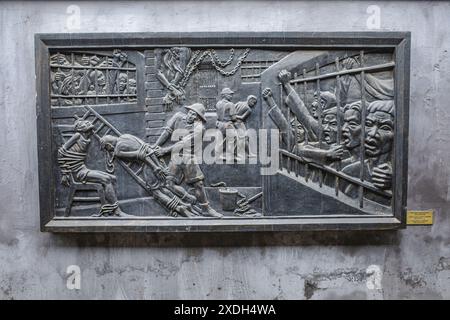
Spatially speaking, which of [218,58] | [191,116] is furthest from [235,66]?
[191,116]

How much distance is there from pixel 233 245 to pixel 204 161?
32.8 inches

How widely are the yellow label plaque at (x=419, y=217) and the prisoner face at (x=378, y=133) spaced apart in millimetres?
661

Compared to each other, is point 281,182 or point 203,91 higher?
point 203,91

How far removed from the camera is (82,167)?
10.8 ft

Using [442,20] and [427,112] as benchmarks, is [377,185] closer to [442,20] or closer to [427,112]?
[427,112]

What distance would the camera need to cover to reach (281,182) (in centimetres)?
331

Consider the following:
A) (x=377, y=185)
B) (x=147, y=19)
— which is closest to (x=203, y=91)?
(x=147, y=19)

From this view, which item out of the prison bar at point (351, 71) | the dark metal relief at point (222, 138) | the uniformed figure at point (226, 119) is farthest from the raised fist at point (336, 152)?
the uniformed figure at point (226, 119)

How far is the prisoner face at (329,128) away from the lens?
129 inches

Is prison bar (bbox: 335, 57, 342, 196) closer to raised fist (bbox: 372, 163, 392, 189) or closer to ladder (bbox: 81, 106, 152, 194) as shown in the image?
raised fist (bbox: 372, 163, 392, 189)

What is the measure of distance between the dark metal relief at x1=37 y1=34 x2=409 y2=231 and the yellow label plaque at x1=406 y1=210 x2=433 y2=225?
0.25m

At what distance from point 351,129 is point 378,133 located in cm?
23

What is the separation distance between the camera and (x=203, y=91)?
10.8ft

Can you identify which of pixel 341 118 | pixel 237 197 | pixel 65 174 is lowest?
pixel 237 197
